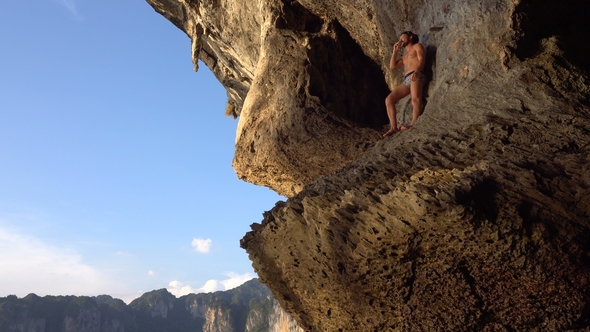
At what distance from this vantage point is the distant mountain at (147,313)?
261ft

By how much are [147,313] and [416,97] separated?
109m

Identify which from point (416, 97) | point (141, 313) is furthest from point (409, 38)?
point (141, 313)

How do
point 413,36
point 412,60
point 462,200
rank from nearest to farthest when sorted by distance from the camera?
1. point 462,200
2. point 412,60
3. point 413,36

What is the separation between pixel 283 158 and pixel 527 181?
4.27m

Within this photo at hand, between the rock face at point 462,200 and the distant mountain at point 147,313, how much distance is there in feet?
190

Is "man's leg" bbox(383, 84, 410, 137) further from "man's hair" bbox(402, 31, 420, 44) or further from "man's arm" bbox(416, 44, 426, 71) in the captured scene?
"man's hair" bbox(402, 31, 420, 44)

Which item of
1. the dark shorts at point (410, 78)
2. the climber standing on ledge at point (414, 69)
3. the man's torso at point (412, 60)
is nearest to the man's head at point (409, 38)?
the climber standing on ledge at point (414, 69)

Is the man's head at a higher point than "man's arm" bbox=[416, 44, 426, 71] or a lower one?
higher

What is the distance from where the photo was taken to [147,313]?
104250 millimetres

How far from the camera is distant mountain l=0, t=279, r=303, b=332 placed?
261ft

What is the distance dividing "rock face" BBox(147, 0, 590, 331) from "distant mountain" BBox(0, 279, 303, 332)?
5798 centimetres

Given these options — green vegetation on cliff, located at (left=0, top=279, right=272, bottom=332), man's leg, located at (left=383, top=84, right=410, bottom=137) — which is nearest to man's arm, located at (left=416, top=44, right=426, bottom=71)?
man's leg, located at (left=383, top=84, right=410, bottom=137)

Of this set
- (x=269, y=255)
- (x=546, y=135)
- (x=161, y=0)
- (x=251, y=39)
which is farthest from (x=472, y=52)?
(x=161, y=0)

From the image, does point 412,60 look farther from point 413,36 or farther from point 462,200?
point 462,200
